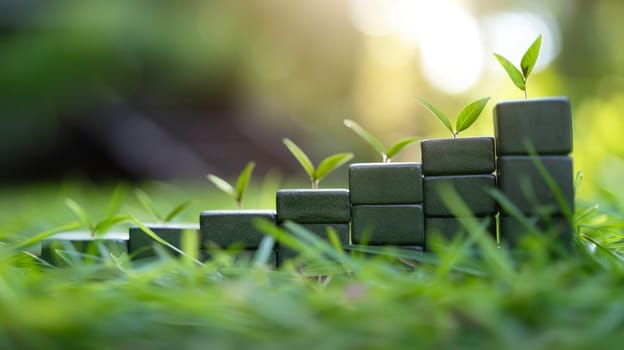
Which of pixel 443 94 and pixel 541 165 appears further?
pixel 443 94

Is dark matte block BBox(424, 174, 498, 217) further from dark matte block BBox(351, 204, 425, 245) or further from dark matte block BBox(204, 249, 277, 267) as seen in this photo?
dark matte block BBox(204, 249, 277, 267)

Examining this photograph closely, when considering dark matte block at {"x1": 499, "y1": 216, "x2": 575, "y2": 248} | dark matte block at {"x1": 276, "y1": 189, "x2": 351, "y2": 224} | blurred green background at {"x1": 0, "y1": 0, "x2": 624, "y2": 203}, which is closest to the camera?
dark matte block at {"x1": 499, "y1": 216, "x2": 575, "y2": 248}

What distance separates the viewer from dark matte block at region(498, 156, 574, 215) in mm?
614

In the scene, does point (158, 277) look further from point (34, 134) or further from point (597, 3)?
point (597, 3)

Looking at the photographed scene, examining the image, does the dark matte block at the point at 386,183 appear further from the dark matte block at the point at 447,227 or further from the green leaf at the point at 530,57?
the green leaf at the point at 530,57

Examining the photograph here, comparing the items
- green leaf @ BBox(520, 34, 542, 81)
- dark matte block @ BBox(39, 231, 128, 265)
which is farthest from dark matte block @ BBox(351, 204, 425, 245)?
dark matte block @ BBox(39, 231, 128, 265)

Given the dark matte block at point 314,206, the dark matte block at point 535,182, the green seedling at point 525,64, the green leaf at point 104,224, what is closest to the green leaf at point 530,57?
the green seedling at point 525,64

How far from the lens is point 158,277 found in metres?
0.57

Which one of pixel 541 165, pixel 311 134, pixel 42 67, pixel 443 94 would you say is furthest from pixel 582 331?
pixel 443 94

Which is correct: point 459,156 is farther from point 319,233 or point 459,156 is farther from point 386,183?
point 319,233

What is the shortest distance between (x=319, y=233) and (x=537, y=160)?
0.27 m

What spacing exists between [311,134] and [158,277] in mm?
5139

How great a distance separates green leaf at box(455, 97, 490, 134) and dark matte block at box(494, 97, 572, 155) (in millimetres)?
59

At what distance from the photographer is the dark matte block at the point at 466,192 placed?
662mm
